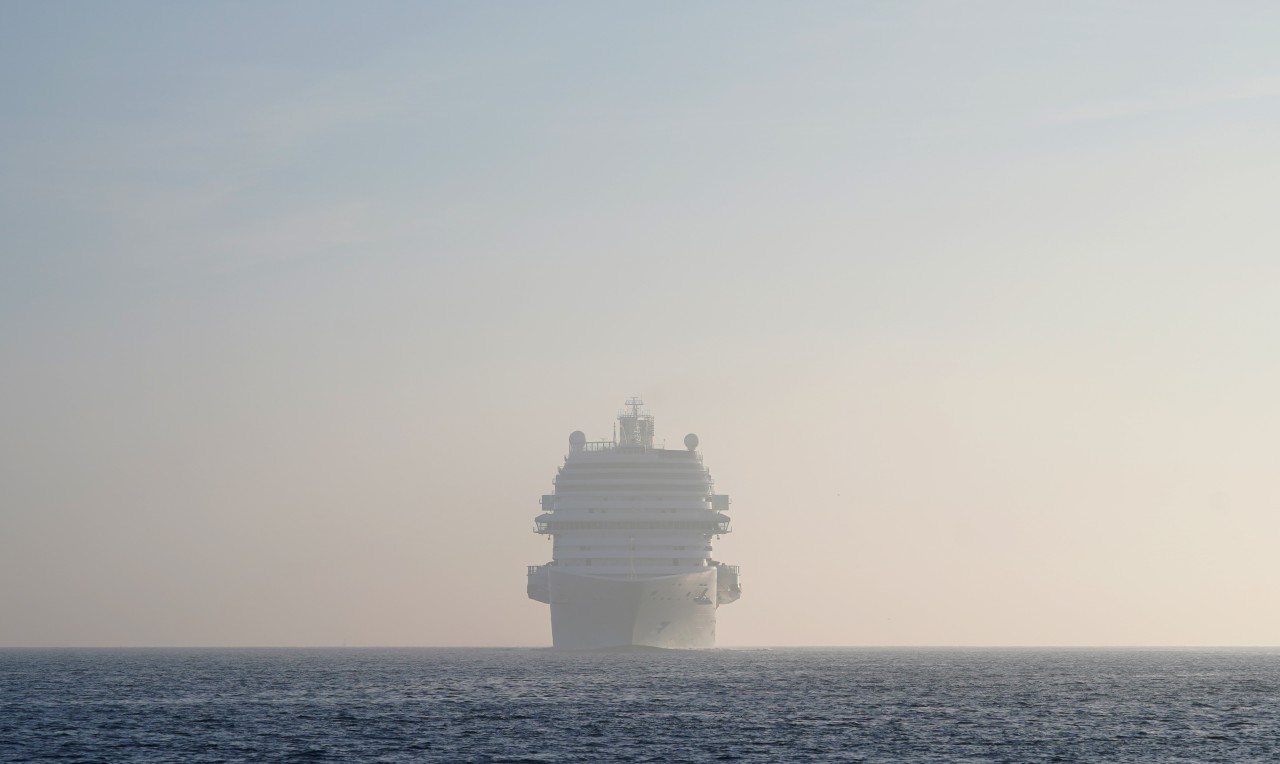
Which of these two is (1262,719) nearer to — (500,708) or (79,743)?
(500,708)

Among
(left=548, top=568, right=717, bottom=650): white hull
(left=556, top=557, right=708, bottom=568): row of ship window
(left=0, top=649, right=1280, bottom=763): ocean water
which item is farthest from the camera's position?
(left=556, top=557, right=708, bottom=568): row of ship window

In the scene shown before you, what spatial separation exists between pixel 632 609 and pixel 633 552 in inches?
334

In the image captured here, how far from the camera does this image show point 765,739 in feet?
231

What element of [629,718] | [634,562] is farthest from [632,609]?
[629,718]

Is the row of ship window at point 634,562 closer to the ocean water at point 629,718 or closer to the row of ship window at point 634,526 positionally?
the row of ship window at point 634,526

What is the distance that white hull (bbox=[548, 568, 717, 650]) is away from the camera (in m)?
146

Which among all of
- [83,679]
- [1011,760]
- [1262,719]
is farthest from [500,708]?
[83,679]

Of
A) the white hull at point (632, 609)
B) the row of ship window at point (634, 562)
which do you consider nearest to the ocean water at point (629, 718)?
the white hull at point (632, 609)

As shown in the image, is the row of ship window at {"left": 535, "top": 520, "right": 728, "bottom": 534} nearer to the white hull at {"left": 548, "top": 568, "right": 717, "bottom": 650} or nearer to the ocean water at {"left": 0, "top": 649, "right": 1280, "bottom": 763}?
the white hull at {"left": 548, "top": 568, "right": 717, "bottom": 650}

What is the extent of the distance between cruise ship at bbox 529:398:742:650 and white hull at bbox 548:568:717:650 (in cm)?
10

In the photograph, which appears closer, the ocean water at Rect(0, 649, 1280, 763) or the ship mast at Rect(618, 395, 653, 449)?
the ocean water at Rect(0, 649, 1280, 763)

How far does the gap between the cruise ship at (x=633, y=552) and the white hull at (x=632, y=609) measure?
0.10m

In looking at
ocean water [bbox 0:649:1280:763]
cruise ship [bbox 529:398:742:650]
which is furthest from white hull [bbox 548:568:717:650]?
ocean water [bbox 0:649:1280:763]

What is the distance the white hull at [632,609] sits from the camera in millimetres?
145500
